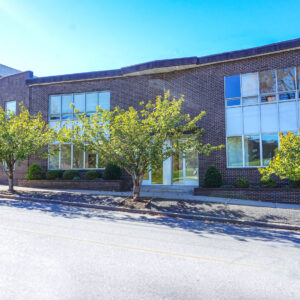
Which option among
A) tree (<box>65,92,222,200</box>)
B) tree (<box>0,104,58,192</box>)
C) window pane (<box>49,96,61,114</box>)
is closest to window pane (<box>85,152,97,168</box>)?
tree (<box>0,104,58,192</box>)

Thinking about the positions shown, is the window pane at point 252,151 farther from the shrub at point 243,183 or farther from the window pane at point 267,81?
the window pane at point 267,81

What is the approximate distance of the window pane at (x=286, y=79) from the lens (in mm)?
13680

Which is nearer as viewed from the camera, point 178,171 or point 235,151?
point 235,151

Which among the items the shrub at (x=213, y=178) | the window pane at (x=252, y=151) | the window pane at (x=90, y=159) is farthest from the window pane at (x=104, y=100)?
the window pane at (x=252, y=151)

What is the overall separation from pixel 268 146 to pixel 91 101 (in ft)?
35.5

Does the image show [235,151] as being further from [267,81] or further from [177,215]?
[177,215]

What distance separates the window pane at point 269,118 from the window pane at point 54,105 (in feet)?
41.4

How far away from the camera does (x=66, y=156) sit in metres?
18.3

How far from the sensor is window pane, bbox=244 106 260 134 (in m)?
14.3

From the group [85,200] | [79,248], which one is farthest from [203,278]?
[85,200]

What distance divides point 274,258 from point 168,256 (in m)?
2.05

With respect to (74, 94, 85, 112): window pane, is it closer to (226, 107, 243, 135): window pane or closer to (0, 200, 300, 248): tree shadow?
(0, 200, 300, 248): tree shadow

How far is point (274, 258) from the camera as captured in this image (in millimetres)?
5410

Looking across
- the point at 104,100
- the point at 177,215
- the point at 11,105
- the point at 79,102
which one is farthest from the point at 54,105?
the point at 177,215
